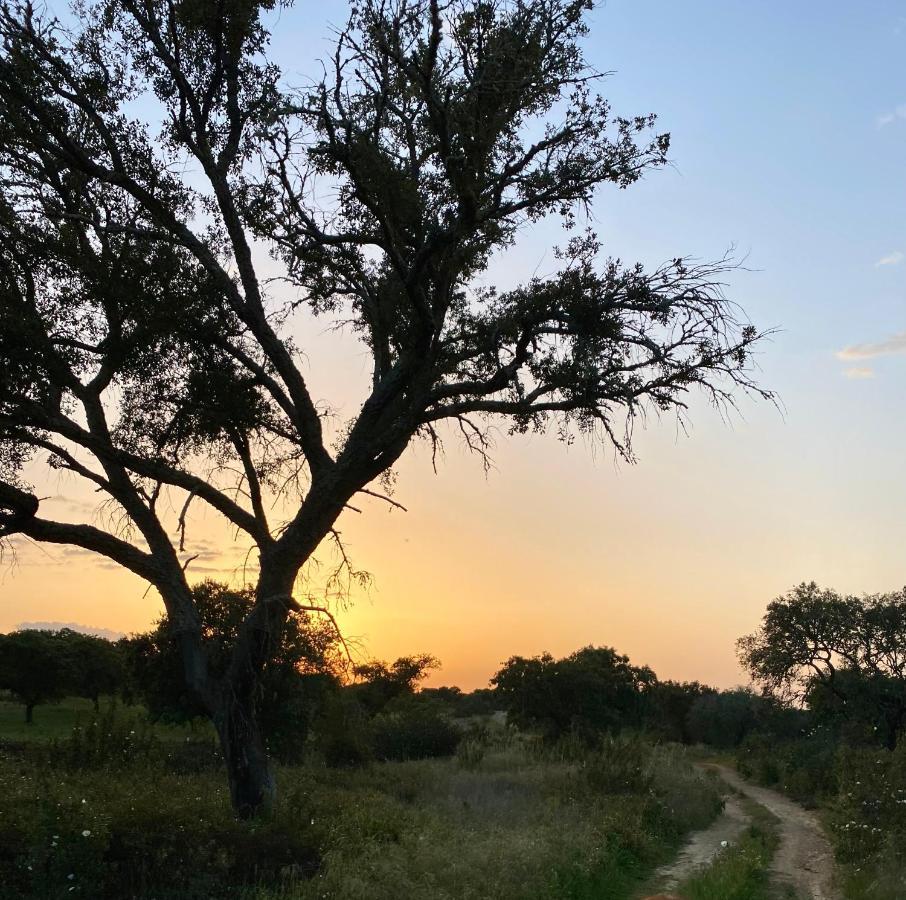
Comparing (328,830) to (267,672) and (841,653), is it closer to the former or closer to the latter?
(267,672)

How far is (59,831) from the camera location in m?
9.34

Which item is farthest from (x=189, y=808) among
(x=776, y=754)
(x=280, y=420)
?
(x=776, y=754)

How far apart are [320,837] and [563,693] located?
22.9m

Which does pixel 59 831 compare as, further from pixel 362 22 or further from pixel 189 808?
pixel 362 22

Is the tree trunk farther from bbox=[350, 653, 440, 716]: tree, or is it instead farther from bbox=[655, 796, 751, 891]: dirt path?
bbox=[350, 653, 440, 716]: tree

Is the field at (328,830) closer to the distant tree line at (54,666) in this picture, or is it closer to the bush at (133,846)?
the bush at (133,846)

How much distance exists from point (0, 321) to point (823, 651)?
37145 millimetres

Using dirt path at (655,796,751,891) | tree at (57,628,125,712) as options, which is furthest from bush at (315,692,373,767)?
tree at (57,628,125,712)

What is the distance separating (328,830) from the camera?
12609mm

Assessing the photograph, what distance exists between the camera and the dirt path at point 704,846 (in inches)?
562

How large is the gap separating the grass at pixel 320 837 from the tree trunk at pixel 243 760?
52cm

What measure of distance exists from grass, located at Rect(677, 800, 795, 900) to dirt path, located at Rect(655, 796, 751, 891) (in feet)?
1.11

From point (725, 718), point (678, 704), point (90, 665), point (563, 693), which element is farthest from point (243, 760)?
point (678, 704)

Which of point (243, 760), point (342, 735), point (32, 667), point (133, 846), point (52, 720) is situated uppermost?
point (32, 667)
